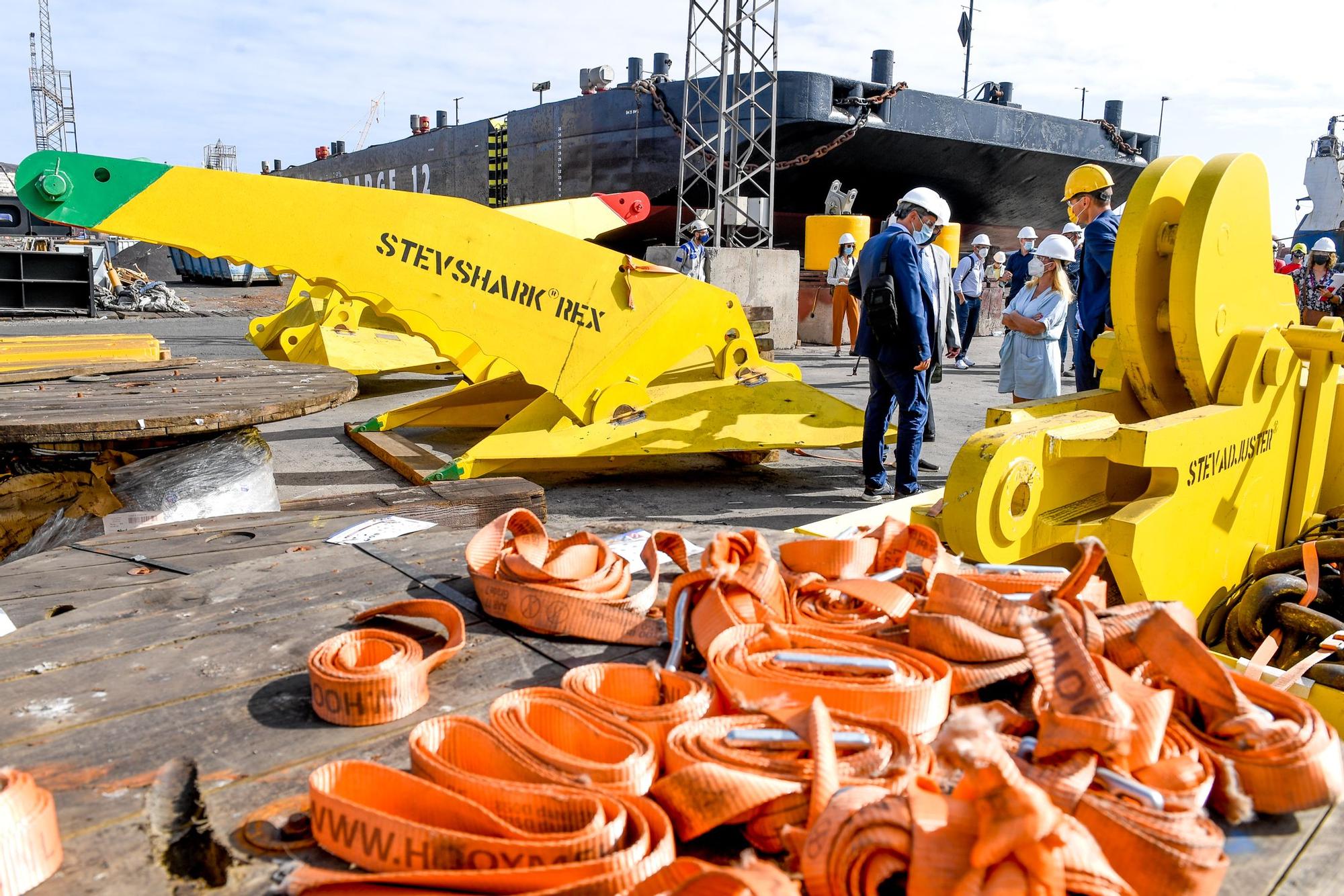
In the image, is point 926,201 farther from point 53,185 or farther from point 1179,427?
point 53,185

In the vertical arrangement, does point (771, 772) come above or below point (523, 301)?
below

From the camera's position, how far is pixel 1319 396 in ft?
13.0

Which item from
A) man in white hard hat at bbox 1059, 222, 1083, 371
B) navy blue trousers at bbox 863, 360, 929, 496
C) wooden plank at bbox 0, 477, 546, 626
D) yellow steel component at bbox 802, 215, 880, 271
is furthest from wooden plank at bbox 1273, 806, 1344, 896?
yellow steel component at bbox 802, 215, 880, 271

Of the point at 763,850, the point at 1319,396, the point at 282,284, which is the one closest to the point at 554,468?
the point at 1319,396

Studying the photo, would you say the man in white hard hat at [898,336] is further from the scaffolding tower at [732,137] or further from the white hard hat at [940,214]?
the scaffolding tower at [732,137]

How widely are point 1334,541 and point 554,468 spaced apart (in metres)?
4.33

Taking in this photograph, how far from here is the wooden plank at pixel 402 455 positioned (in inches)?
235

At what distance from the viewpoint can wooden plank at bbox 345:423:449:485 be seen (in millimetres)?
5980

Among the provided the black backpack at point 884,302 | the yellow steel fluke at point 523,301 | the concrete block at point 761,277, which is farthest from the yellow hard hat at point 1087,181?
the concrete block at point 761,277

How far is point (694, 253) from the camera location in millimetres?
12633

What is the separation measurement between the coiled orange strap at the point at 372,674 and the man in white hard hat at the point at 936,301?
4322 millimetres

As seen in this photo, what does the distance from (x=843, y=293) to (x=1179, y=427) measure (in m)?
10.3

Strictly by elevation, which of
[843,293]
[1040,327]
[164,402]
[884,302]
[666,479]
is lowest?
[666,479]

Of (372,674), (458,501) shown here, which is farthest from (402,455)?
(372,674)
